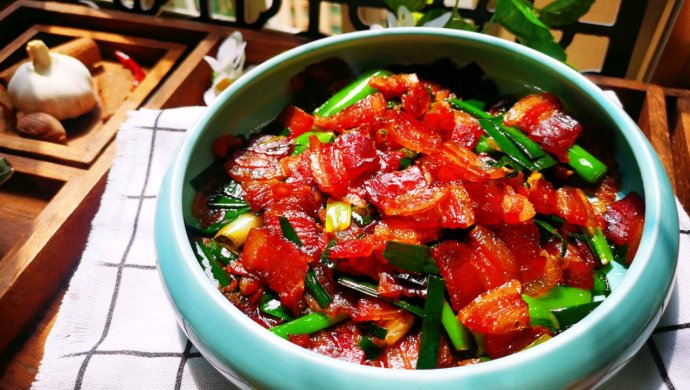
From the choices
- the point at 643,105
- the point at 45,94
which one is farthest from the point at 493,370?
the point at 45,94

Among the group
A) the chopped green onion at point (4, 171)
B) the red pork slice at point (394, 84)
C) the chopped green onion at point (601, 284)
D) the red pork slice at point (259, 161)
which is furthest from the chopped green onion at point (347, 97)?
the chopped green onion at point (4, 171)

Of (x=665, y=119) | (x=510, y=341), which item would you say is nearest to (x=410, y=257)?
(x=510, y=341)

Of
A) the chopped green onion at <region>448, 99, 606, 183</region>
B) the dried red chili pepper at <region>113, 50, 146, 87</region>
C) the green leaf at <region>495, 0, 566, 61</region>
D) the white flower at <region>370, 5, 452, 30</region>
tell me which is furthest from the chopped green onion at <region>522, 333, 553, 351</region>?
the dried red chili pepper at <region>113, 50, 146, 87</region>

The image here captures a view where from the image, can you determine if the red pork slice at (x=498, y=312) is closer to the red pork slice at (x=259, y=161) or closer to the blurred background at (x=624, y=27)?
the red pork slice at (x=259, y=161)

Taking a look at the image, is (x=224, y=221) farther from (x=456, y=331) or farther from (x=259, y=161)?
(x=456, y=331)

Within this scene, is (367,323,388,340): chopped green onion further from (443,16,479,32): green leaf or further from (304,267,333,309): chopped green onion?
(443,16,479,32): green leaf
